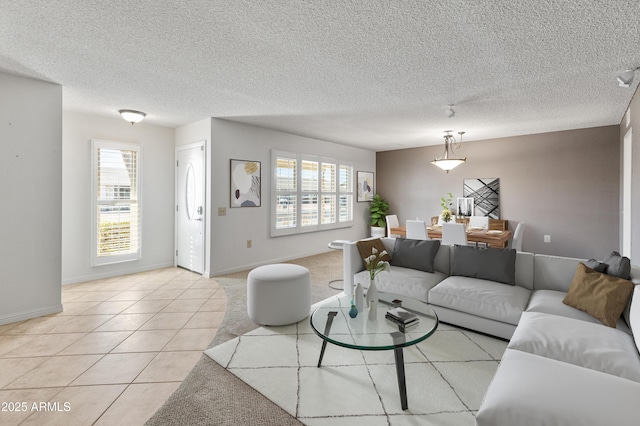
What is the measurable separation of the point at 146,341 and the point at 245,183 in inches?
115

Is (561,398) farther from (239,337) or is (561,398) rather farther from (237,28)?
(237,28)

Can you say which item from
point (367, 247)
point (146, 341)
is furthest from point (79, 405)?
point (367, 247)

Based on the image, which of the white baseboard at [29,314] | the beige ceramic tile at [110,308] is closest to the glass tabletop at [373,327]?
the beige ceramic tile at [110,308]

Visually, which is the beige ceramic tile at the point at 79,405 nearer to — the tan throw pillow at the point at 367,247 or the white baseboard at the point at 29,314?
the white baseboard at the point at 29,314

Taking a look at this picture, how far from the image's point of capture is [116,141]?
470cm

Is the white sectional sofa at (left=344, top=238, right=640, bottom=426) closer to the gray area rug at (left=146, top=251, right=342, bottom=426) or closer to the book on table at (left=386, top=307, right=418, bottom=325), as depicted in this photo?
the book on table at (left=386, top=307, right=418, bottom=325)

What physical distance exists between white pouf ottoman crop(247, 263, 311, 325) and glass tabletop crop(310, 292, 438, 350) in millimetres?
538

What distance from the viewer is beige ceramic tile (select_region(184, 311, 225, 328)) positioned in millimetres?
2997

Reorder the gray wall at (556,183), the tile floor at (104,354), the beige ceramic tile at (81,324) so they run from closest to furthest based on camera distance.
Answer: the tile floor at (104,354)
the beige ceramic tile at (81,324)
the gray wall at (556,183)

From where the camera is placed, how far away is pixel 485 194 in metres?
6.37

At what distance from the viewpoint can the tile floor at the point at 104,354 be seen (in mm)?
1841

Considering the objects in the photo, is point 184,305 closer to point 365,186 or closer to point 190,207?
point 190,207

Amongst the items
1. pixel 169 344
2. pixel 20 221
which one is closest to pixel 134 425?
pixel 169 344

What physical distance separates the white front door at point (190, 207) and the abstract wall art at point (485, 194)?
5381mm
